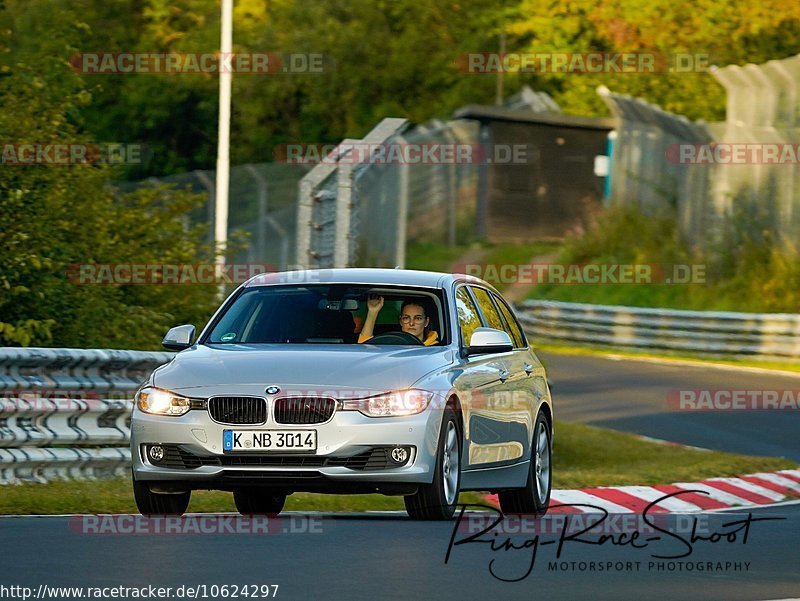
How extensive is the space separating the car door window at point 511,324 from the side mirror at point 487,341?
5.22 ft

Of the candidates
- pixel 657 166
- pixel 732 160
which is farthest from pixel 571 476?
pixel 657 166

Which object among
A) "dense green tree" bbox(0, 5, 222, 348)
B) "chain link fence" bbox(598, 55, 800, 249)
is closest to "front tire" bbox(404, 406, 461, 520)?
"dense green tree" bbox(0, 5, 222, 348)

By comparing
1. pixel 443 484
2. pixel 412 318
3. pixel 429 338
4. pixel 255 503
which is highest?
pixel 412 318

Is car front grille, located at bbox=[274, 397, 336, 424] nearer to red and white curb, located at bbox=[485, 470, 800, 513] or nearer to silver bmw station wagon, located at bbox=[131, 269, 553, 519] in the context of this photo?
silver bmw station wagon, located at bbox=[131, 269, 553, 519]

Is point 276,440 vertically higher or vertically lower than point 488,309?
lower

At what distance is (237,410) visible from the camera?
1156 centimetres

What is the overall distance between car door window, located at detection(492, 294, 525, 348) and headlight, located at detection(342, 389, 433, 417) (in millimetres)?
2745

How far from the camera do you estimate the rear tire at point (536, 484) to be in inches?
531

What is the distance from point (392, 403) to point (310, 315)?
5.14 ft

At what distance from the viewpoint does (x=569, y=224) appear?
55.7m

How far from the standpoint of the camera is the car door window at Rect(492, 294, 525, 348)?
47.3 ft

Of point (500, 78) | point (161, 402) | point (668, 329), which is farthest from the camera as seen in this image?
point (500, 78)

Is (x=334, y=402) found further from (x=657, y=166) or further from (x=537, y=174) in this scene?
(x=537, y=174)

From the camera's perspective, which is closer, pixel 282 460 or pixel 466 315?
pixel 282 460
